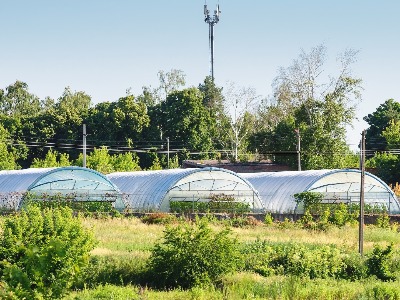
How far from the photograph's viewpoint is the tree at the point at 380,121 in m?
79.7

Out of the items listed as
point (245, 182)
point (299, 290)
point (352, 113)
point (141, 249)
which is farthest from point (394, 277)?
point (352, 113)

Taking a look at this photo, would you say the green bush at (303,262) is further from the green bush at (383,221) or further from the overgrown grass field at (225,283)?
the green bush at (383,221)

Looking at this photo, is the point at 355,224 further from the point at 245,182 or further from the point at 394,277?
the point at 394,277

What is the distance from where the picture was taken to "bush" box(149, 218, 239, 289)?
2283 centimetres

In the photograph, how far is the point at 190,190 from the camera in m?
43.0

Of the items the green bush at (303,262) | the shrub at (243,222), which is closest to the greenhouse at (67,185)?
the shrub at (243,222)

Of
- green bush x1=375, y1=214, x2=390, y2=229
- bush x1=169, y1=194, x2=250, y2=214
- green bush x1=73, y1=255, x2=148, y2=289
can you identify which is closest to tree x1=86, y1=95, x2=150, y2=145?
bush x1=169, y1=194, x2=250, y2=214

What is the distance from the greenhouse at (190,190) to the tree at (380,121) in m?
36.0

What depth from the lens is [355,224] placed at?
37.1 metres

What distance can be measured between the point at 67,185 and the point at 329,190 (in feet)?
47.0

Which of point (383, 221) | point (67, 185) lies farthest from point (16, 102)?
point (383, 221)

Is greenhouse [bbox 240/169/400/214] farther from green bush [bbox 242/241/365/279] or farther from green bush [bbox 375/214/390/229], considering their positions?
green bush [bbox 242/241/365/279]

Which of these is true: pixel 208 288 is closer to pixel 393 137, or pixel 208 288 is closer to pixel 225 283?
pixel 225 283

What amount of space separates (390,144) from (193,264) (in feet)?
154
